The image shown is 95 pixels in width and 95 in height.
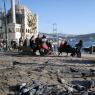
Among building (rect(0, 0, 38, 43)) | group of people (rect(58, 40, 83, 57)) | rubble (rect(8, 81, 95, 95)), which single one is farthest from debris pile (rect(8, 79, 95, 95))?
building (rect(0, 0, 38, 43))

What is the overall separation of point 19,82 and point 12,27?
103243mm

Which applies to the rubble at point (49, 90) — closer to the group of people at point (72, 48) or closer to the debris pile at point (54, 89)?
the debris pile at point (54, 89)

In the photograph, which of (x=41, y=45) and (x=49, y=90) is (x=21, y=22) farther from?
(x=49, y=90)

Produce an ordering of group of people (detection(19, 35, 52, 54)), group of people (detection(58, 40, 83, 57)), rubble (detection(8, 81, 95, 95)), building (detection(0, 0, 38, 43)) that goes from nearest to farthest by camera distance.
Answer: rubble (detection(8, 81, 95, 95))
group of people (detection(19, 35, 52, 54))
group of people (detection(58, 40, 83, 57))
building (detection(0, 0, 38, 43))

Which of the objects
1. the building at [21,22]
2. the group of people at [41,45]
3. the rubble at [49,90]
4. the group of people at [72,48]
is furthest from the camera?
the building at [21,22]

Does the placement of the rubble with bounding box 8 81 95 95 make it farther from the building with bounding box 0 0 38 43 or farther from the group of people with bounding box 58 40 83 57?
the building with bounding box 0 0 38 43

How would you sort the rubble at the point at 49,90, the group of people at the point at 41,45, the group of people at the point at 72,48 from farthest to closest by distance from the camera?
the group of people at the point at 72,48, the group of people at the point at 41,45, the rubble at the point at 49,90

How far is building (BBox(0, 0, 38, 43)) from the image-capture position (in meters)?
116

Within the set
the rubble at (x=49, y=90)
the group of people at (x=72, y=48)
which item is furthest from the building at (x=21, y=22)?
the rubble at (x=49, y=90)

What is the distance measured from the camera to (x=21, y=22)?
126375mm

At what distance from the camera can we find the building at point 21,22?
116m

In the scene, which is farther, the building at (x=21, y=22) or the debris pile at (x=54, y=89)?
the building at (x=21, y=22)

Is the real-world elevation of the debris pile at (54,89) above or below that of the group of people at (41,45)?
below

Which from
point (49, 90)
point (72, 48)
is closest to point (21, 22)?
point (72, 48)
